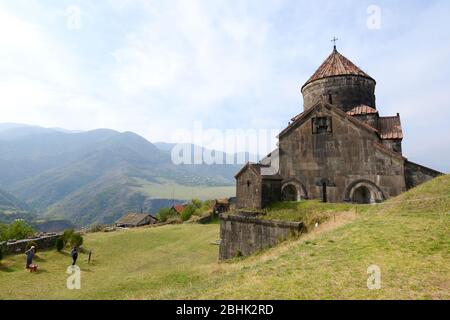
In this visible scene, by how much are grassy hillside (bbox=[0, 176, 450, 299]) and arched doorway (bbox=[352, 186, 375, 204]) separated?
375cm

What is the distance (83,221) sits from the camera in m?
160

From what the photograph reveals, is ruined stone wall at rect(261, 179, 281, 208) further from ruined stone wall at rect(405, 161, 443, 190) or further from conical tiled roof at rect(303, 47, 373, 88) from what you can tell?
conical tiled roof at rect(303, 47, 373, 88)

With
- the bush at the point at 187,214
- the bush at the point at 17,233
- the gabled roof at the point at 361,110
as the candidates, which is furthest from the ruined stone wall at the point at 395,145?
the bush at the point at 17,233

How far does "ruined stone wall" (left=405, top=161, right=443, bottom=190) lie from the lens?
16.6 meters

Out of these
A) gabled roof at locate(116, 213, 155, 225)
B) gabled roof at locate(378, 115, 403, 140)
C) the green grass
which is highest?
gabled roof at locate(378, 115, 403, 140)

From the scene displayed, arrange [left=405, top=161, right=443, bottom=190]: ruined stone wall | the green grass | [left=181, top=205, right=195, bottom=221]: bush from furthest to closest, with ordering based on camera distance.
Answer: [left=181, top=205, right=195, bottom=221]: bush
[left=405, top=161, right=443, bottom=190]: ruined stone wall
the green grass

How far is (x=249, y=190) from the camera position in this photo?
1819cm

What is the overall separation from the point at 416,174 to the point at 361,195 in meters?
3.17

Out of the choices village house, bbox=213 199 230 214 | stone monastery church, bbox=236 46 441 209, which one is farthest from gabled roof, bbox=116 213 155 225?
stone monastery church, bbox=236 46 441 209

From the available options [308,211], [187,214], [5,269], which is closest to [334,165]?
[308,211]

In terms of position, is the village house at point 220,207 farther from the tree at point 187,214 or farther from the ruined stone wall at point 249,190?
the ruined stone wall at point 249,190
